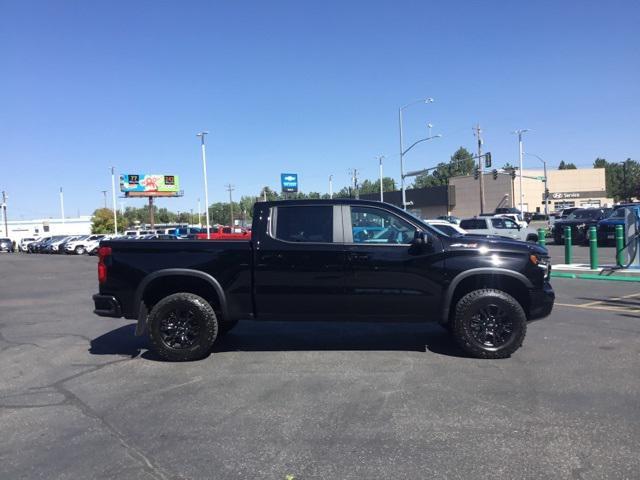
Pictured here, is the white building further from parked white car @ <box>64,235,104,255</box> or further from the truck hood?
the truck hood

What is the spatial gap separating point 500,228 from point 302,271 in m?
19.6

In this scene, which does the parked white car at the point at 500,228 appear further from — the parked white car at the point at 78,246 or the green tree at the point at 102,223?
the green tree at the point at 102,223

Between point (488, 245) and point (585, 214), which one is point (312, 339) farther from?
point (585, 214)

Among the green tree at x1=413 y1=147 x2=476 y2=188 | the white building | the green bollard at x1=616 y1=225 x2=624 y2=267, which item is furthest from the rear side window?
the green tree at x1=413 y1=147 x2=476 y2=188

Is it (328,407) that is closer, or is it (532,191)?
(328,407)

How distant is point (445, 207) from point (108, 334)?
77142 millimetres

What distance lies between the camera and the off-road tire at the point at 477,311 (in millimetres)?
6129

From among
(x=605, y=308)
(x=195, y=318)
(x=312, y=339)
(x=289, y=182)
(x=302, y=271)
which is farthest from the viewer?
(x=289, y=182)

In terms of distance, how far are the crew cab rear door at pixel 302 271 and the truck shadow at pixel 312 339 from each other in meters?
0.82

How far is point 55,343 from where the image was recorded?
771 cm

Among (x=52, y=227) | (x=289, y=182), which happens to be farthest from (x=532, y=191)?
(x=52, y=227)

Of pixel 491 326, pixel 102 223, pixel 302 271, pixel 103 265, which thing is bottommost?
pixel 491 326

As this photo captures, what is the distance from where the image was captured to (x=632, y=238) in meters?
14.0

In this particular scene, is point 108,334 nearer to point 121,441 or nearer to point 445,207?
point 121,441
